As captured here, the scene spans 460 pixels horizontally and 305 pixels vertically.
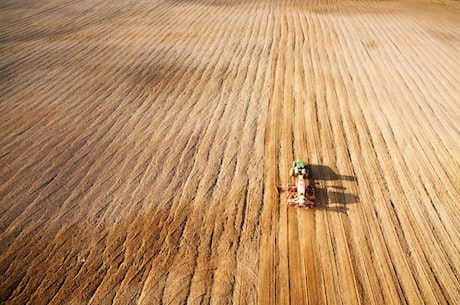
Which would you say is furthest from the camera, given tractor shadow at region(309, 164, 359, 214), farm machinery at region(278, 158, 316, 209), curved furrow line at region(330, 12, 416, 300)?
tractor shadow at region(309, 164, 359, 214)

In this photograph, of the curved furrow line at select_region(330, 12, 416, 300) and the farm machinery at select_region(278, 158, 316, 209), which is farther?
the farm machinery at select_region(278, 158, 316, 209)

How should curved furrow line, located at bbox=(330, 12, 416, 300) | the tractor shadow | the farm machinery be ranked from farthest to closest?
the tractor shadow → the farm machinery → curved furrow line, located at bbox=(330, 12, 416, 300)

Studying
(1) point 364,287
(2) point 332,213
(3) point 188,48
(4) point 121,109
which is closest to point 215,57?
(3) point 188,48

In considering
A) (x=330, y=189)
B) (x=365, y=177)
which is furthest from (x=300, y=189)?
(x=365, y=177)

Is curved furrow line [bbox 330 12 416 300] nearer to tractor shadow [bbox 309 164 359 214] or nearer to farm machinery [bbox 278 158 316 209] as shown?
tractor shadow [bbox 309 164 359 214]

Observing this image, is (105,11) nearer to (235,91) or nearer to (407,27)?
(235,91)

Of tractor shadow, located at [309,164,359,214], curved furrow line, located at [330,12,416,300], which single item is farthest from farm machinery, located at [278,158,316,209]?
curved furrow line, located at [330,12,416,300]

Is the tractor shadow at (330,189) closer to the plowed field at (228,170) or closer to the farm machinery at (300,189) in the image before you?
the plowed field at (228,170)
